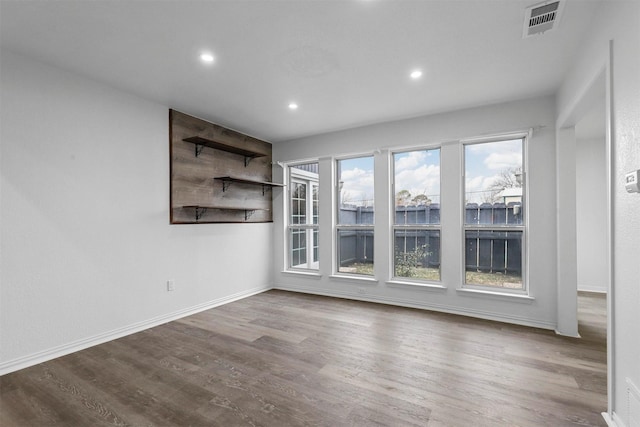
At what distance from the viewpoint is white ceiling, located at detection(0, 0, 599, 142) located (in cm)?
203

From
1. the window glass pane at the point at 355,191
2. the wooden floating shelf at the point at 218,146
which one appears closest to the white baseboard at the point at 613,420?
the window glass pane at the point at 355,191

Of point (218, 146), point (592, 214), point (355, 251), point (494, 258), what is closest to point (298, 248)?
point (355, 251)

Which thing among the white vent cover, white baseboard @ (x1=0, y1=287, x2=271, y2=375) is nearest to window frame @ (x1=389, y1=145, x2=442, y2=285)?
the white vent cover

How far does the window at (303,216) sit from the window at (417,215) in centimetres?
156

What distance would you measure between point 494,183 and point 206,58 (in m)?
3.55

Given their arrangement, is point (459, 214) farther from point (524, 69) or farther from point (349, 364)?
point (349, 364)

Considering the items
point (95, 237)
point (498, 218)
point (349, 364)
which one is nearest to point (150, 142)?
point (95, 237)

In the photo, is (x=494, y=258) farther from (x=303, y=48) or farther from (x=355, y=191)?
(x=303, y=48)

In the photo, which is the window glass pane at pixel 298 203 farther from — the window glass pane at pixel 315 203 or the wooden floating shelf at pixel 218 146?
the wooden floating shelf at pixel 218 146

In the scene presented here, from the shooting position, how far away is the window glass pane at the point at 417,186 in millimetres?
4168

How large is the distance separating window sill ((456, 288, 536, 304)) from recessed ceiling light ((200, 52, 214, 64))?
384cm

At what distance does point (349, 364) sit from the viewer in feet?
8.39

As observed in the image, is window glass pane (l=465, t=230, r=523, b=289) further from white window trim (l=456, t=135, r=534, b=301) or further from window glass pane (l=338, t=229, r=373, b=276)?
window glass pane (l=338, t=229, r=373, b=276)

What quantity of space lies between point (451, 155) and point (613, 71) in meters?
2.17
